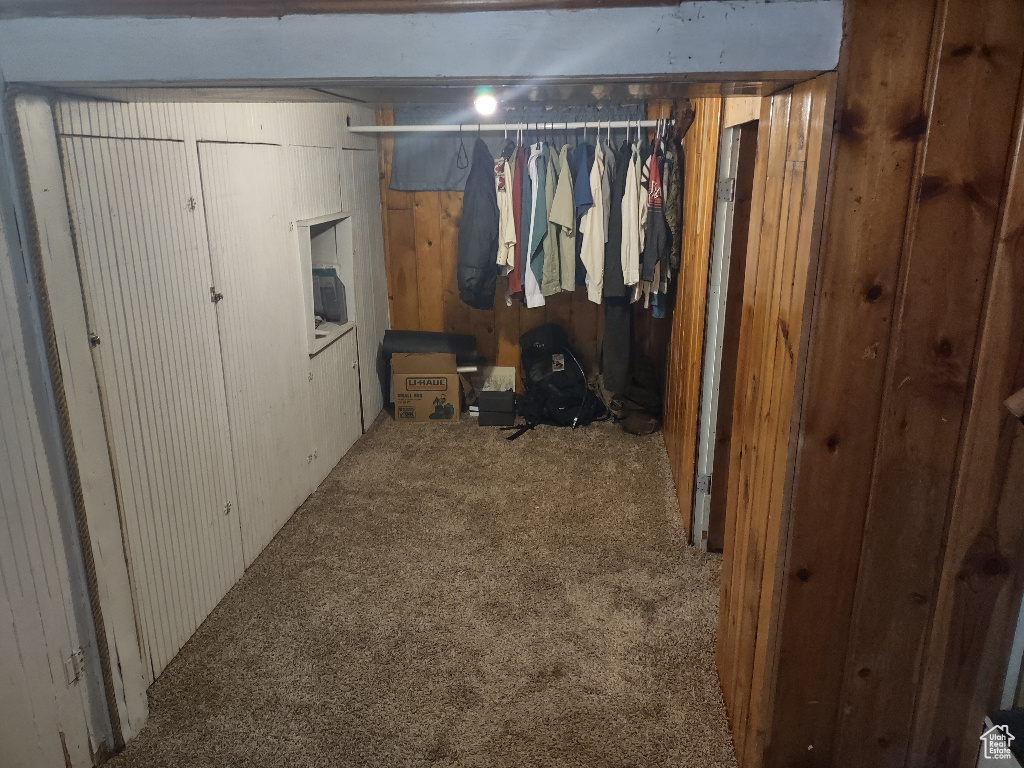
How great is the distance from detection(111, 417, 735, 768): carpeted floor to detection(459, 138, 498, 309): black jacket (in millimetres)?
1228

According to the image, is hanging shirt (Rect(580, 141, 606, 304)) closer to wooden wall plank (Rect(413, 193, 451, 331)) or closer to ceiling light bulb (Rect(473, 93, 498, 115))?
ceiling light bulb (Rect(473, 93, 498, 115))

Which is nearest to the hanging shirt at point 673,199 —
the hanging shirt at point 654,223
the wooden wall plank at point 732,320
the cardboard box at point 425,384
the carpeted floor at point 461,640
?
the hanging shirt at point 654,223

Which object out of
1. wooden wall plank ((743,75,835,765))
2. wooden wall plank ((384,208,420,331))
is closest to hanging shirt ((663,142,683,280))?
wooden wall plank ((384,208,420,331))

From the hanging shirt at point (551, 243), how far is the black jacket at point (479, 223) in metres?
0.32

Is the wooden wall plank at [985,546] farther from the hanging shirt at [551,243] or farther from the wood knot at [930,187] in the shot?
the hanging shirt at [551,243]

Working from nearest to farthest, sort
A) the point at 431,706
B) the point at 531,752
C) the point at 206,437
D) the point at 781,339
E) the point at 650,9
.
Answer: the point at 650,9, the point at 781,339, the point at 531,752, the point at 431,706, the point at 206,437

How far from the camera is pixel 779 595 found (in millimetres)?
1613

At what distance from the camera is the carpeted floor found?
196 centimetres

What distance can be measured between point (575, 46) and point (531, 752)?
1719 millimetres

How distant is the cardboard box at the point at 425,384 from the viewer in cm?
434

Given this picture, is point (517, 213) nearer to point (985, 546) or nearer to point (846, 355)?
point (846, 355)

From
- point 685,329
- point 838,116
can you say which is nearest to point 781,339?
point 838,116

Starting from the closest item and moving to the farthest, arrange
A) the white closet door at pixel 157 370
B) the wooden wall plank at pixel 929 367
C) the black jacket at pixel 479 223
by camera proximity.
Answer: the wooden wall plank at pixel 929 367 → the white closet door at pixel 157 370 → the black jacket at pixel 479 223

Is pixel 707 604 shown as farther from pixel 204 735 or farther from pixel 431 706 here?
pixel 204 735
